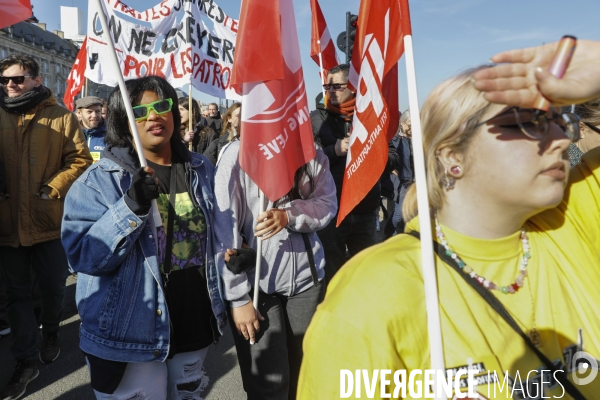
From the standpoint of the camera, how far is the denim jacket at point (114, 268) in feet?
6.81

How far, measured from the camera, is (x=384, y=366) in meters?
1.14

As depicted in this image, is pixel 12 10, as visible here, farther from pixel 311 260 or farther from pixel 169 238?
pixel 311 260

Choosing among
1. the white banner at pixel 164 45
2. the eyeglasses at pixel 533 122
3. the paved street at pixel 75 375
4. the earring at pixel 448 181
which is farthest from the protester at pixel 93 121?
the eyeglasses at pixel 533 122

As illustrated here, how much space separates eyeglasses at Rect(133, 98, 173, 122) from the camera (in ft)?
7.84

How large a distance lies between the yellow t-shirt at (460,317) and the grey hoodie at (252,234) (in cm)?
113

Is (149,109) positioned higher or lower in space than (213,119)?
Answer: lower

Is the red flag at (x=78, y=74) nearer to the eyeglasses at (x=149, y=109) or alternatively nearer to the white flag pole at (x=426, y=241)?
the eyeglasses at (x=149, y=109)

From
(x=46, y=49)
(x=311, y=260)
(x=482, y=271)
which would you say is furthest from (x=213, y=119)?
(x=46, y=49)

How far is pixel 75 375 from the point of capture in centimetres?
361

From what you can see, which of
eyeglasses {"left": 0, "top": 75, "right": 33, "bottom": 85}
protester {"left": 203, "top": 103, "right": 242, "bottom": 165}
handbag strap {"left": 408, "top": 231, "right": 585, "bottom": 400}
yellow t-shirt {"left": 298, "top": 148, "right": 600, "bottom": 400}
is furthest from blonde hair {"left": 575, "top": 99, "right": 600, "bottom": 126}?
protester {"left": 203, "top": 103, "right": 242, "bottom": 165}

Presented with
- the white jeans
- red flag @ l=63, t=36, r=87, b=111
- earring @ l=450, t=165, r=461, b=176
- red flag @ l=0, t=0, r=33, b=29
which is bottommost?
the white jeans

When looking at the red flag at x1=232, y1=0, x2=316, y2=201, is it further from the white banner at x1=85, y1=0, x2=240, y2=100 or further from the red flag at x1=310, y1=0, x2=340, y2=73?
the white banner at x1=85, y1=0, x2=240, y2=100

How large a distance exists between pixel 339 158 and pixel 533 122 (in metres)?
2.82

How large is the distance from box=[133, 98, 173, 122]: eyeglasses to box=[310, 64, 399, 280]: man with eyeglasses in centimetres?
175
